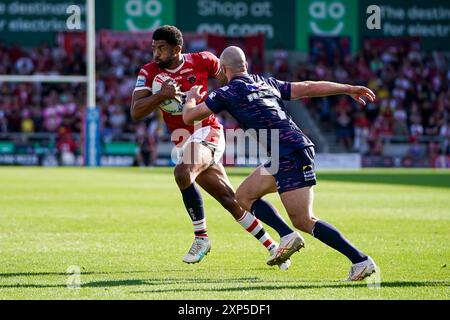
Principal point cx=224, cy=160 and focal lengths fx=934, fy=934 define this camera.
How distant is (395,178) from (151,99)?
1969 cm

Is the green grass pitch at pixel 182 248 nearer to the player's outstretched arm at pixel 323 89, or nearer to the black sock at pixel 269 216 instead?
the black sock at pixel 269 216

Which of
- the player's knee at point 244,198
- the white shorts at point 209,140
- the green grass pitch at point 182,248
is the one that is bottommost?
the green grass pitch at point 182,248

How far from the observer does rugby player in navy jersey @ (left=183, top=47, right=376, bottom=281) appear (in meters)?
8.55

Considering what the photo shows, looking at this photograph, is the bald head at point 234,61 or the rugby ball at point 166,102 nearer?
the bald head at point 234,61

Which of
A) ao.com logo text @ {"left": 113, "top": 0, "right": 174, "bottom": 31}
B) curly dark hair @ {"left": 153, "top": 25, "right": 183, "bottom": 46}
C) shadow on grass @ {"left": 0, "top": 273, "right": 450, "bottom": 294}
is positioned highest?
ao.com logo text @ {"left": 113, "top": 0, "right": 174, "bottom": 31}

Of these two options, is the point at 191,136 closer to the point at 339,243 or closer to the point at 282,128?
the point at 282,128

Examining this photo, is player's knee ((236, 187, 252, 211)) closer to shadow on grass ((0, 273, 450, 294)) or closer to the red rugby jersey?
shadow on grass ((0, 273, 450, 294))

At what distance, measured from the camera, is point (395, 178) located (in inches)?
1120

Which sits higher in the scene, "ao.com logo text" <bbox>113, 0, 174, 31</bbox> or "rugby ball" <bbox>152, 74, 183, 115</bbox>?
"ao.com logo text" <bbox>113, 0, 174, 31</bbox>

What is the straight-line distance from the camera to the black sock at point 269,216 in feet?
29.9

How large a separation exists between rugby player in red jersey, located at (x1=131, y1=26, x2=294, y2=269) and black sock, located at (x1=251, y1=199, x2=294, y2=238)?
0.70ft

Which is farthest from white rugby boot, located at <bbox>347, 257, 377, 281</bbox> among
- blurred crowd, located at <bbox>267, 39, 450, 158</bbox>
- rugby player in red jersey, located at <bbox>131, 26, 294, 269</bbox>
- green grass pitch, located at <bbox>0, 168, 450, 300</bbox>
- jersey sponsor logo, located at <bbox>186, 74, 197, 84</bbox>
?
blurred crowd, located at <bbox>267, 39, 450, 158</bbox>

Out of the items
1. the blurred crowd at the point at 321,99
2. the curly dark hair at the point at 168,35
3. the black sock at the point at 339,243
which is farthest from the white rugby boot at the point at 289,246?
the blurred crowd at the point at 321,99
